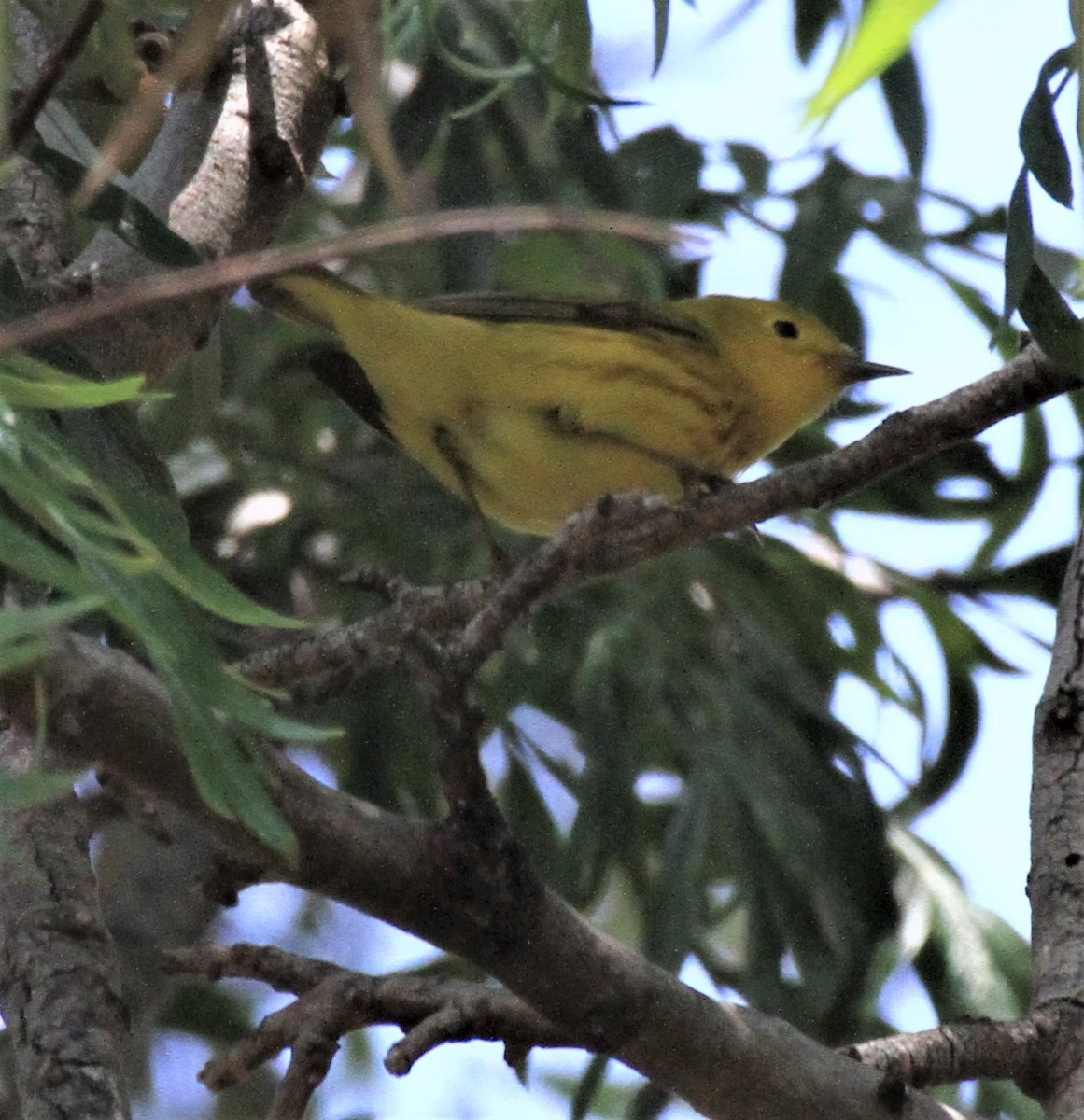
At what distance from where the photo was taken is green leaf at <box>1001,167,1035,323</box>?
7.43 ft

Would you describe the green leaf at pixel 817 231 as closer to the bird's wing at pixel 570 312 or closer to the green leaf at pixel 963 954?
the bird's wing at pixel 570 312

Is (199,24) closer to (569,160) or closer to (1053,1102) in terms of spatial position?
(1053,1102)

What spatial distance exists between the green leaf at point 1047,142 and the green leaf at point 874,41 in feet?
4.51

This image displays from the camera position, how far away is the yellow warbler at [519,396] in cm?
368

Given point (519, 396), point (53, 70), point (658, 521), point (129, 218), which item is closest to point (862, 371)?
point (519, 396)

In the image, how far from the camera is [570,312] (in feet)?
12.9

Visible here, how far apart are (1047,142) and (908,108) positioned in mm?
962

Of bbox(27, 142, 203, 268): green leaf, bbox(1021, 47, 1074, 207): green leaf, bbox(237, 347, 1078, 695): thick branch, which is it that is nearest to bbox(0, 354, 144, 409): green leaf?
bbox(237, 347, 1078, 695): thick branch

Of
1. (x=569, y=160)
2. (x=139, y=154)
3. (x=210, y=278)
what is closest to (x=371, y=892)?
(x=210, y=278)

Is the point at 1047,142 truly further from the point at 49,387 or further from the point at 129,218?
the point at 49,387

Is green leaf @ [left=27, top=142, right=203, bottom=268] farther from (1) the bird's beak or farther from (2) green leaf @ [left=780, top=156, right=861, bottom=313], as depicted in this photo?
(1) the bird's beak

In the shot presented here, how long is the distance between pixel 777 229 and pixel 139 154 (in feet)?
4.53

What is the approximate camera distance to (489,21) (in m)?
3.99

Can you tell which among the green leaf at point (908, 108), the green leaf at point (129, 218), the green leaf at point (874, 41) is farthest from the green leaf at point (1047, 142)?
the green leaf at point (874, 41)
